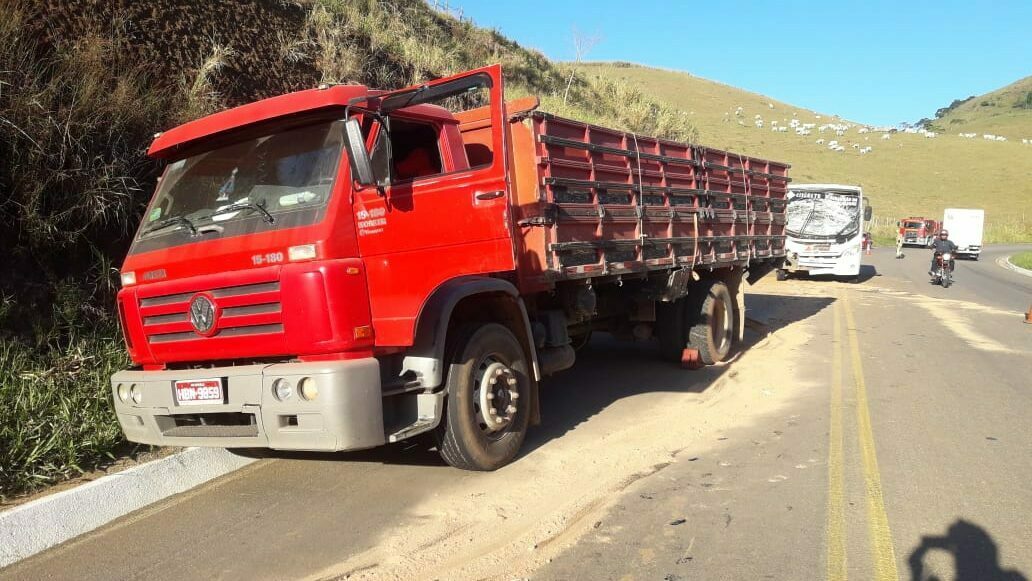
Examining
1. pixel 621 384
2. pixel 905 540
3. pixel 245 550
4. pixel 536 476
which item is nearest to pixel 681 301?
pixel 621 384

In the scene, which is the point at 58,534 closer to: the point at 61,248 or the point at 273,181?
the point at 273,181

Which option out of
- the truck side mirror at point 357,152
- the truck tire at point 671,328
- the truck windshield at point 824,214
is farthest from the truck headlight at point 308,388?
the truck windshield at point 824,214

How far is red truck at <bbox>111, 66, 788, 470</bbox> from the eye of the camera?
422cm

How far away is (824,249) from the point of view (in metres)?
21.2

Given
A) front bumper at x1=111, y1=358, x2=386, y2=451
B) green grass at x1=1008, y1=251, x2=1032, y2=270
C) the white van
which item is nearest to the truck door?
front bumper at x1=111, y1=358, x2=386, y2=451

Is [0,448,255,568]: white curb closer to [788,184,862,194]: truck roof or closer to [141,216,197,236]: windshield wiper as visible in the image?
[141,216,197,236]: windshield wiper

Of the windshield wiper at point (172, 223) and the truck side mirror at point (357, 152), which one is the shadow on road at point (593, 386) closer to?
the windshield wiper at point (172, 223)

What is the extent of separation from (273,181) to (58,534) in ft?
7.95

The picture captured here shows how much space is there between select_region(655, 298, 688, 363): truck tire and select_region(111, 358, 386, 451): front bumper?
5.13 meters

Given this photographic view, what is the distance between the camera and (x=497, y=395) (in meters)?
5.10

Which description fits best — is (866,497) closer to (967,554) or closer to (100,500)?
(967,554)

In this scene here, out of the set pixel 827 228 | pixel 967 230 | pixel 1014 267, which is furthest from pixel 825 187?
pixel 967 230

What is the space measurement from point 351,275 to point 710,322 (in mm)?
5393

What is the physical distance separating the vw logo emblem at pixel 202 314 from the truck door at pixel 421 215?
98 centimetres
